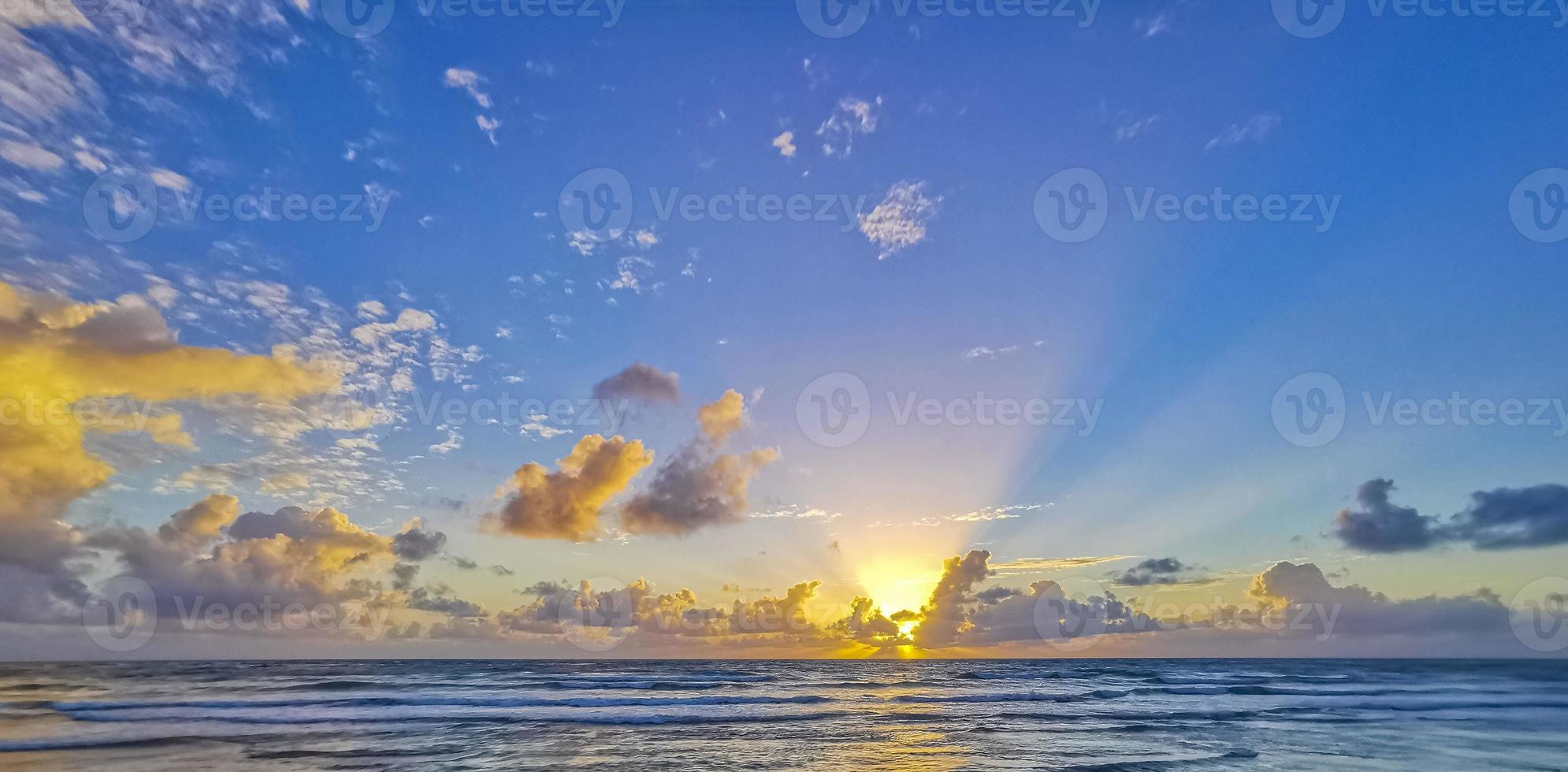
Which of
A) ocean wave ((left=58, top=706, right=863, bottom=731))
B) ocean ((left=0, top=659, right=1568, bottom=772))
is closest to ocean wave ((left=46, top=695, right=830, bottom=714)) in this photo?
ocean ((left=0, top=659, right=1568, bottom=772))

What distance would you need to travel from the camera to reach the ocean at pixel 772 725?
23.3m

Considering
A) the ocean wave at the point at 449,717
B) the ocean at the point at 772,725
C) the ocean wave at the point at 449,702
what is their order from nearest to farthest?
the ocean at the point at 772,725 < the ocean wave at the point at 449,717 < the ocean wave at the point at 449,702

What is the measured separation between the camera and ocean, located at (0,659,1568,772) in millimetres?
23328

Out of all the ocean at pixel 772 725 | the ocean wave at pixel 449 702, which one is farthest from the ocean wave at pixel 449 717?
the ocean wave at pixel 449 702

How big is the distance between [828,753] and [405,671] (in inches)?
3070

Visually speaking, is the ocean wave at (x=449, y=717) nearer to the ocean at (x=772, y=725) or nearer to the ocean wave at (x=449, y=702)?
the ocean at (x=772, y=725)

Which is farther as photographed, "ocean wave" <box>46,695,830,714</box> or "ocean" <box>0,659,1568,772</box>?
"ocean wave" <box>46,695,830,714</box>

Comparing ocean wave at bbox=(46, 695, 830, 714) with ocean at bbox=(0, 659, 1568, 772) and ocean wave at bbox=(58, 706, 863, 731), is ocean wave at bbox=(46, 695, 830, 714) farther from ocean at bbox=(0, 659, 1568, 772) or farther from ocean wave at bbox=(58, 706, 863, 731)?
ocean wave at bbox=(58, 706, 863, 731)

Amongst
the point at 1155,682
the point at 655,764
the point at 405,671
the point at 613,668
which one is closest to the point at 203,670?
the point at 405,671

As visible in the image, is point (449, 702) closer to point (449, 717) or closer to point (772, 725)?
point (449, 717)

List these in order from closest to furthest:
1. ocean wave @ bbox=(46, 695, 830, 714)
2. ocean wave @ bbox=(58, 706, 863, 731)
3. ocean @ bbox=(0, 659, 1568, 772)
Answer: ocean @ bbox=(0, 659, 1568, 772) < ocean wave @ bbox=(58, 706, 863, 731) < ocean wave @ bbox=(46, 695, 830, 714)

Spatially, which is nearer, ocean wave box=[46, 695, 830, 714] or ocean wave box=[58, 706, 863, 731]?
ocean wave box=[58, 706, 863, 731]

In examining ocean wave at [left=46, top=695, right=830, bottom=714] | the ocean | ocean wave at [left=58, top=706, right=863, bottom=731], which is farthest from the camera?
ocean wave at [left=46, top=695, right=830, bottom=714]

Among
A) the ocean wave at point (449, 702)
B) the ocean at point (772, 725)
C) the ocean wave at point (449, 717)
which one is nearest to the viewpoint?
the ocean at point (772, 725)
